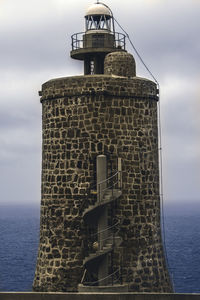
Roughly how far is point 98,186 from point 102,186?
0.54ft

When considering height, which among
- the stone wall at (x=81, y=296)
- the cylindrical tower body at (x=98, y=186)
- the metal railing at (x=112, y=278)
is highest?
the cylindrical tower body at (x=98, y=186)

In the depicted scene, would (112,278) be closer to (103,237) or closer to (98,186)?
(103,237)

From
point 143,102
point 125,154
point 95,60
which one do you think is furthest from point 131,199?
point 95,60

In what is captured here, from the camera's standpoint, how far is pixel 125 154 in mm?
27484

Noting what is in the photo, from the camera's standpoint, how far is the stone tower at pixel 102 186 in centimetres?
2694

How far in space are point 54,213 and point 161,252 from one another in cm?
438

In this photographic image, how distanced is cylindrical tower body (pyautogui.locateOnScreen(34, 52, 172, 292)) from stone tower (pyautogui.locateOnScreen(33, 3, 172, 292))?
4cm

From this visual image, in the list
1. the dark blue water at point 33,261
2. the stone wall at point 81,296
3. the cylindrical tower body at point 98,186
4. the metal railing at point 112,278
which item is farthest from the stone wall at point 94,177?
the dark blue water at point 33,261

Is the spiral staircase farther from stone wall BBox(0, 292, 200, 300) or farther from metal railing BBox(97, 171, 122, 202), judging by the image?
stone wall BBox(0, 292, 200, 300)

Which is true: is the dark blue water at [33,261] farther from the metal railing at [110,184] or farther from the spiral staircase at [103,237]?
the metal railing at [110,184]

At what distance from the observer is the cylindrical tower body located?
27.1 m

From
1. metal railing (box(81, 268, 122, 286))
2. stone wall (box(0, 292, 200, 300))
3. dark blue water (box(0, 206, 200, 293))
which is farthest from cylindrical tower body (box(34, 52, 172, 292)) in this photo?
dark blue water (box(0, 206, 200, 293))

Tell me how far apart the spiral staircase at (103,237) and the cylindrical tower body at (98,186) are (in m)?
0.04

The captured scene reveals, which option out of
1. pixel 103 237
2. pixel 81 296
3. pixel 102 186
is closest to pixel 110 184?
pixel 102 186
